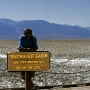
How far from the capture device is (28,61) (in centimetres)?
714

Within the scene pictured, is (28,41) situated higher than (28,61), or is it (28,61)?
(28,41)

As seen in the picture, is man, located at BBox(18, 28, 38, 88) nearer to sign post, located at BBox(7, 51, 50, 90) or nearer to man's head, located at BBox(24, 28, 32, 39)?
man's head, located at BBox(24, 28, 32, 39)

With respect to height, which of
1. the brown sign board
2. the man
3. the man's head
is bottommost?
the brown sign board

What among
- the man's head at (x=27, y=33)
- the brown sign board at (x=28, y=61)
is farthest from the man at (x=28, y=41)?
the brown sign board at (x=28, y=61)

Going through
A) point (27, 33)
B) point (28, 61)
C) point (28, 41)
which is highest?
point (27, 33)

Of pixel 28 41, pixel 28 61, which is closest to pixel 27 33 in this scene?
pixel 28 41

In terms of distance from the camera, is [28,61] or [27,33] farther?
[27,33]

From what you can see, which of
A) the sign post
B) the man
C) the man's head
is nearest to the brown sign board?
the sign post

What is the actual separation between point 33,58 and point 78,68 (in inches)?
569

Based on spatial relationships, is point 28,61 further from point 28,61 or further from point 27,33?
point 27,33

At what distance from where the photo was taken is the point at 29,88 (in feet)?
25.0

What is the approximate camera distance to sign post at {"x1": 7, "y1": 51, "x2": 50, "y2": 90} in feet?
23.3

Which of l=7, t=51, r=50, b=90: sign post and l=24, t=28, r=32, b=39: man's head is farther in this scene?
l=24, t=28, r=32, b=39: man's head

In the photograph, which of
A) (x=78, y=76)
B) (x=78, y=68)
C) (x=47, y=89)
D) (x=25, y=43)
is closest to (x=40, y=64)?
(x=25, y=43)
